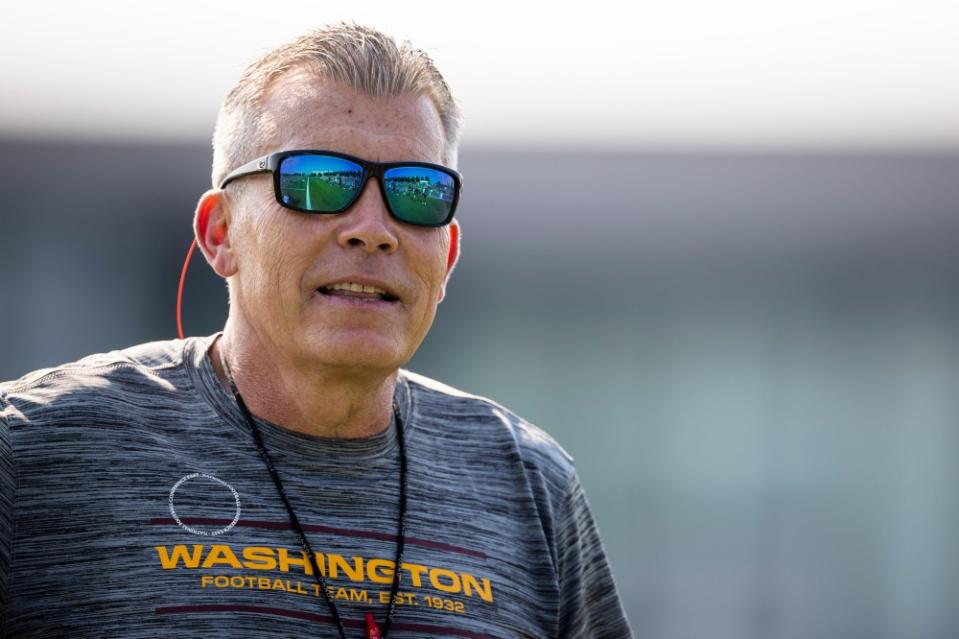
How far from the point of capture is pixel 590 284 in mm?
6797

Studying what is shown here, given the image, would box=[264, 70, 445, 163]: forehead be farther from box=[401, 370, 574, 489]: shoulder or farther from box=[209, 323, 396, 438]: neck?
box=[401, 370, 574, 489]: shoulder

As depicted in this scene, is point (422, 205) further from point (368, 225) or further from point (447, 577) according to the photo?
point (447, 577)

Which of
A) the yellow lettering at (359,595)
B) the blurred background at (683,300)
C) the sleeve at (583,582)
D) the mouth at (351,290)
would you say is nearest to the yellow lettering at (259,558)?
the yellow lettering at (359,595)

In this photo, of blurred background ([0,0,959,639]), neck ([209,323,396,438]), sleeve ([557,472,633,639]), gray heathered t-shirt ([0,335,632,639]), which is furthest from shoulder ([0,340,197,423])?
blurred background ([0,0,959,639])

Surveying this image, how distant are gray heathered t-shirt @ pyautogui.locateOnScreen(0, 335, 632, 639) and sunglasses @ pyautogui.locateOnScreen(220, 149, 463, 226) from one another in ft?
1.12

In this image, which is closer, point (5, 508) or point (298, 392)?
point (5, 508)

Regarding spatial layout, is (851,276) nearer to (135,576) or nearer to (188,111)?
(188,111)

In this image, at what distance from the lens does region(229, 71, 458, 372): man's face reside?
6.26ft

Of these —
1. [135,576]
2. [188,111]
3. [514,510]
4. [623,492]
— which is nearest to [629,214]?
[623,492]

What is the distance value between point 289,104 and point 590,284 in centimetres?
491

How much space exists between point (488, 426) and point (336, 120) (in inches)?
25.0

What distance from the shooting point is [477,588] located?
6.39 feet

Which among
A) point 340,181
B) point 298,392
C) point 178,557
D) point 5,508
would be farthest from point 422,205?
point 5,508

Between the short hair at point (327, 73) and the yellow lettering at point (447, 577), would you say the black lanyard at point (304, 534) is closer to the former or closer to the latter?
the yellow lettering at point (447, 577)
